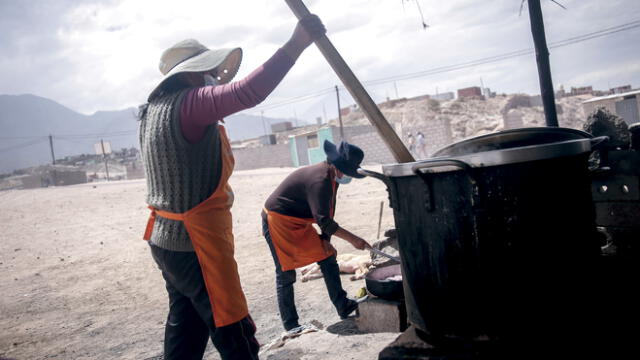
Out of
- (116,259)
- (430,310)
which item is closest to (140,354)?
(430,310)

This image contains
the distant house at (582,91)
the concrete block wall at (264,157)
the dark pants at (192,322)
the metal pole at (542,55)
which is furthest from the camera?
the distant house at (582,91)

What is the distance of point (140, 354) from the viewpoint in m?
3.82

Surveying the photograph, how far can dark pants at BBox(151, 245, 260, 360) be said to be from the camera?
6.38 ft

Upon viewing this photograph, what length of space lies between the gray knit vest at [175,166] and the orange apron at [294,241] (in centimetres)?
190

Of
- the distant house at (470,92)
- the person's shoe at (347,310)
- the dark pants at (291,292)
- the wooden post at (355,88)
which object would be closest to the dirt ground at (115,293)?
the person's shoe at (347,310)

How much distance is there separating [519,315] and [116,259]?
7802 mm

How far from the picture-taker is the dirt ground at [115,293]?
3.85 m

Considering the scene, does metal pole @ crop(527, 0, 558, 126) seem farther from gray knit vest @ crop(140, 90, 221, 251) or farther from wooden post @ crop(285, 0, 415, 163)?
gray knit vest @ crop(140, 90, 221, 251)

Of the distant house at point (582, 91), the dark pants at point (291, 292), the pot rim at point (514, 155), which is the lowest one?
the dark pants at point (291, 292)

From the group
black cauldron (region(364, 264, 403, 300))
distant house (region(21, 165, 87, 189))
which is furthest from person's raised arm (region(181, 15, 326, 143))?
distant house (region(21, 165, 87, 189))

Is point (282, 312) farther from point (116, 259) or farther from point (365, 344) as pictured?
point (116, 259)

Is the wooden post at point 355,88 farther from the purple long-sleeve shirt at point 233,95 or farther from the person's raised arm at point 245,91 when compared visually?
the purple long-sleeve shirt at point 233,95

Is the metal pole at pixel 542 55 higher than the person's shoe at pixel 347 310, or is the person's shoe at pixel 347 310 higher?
the metal pole at pixel 542 55

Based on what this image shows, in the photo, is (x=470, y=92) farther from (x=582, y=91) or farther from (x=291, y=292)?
(x=291, y=292)
